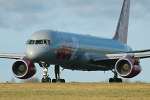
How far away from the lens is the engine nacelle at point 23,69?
30839 mm

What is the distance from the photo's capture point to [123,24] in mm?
47344

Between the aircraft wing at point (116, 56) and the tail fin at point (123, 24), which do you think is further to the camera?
the tail fin at point (123, 24)

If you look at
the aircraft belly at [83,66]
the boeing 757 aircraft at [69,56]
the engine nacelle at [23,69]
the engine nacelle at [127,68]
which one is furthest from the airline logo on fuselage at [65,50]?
the engine nacelle at [127,68]

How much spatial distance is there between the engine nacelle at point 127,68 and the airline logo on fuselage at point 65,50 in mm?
4008

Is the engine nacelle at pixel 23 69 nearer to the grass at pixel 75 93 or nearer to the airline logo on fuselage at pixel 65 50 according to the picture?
the airline logo on fuselage at pixel 65 50

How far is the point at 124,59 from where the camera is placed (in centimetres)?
2978

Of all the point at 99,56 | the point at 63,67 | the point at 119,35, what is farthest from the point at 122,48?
the point at 63,67

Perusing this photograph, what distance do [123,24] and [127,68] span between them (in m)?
18.2

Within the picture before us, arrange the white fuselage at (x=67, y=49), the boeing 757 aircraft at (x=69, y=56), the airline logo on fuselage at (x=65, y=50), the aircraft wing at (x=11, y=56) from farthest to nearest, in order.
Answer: the aircraft wing at (x=11, y=56)
the airline logo on fuselage at (x=65, y=50)
the boeing 757 aircraft at (x=69, y=56)
the white fuselage at (x=67, y=49)

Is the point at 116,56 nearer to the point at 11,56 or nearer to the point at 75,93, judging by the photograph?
the point at 11,56

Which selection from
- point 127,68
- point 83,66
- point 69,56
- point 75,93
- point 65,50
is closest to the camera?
point 75,93

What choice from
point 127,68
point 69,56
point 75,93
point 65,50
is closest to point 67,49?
point 65,50

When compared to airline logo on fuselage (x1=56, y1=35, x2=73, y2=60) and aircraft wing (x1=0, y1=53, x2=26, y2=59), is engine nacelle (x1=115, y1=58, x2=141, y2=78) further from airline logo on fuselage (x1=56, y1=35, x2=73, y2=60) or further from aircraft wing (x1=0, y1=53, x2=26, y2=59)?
aircraft wing (x1=0, y1=53, x2=26, y2=59)

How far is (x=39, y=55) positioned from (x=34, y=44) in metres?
1.17
